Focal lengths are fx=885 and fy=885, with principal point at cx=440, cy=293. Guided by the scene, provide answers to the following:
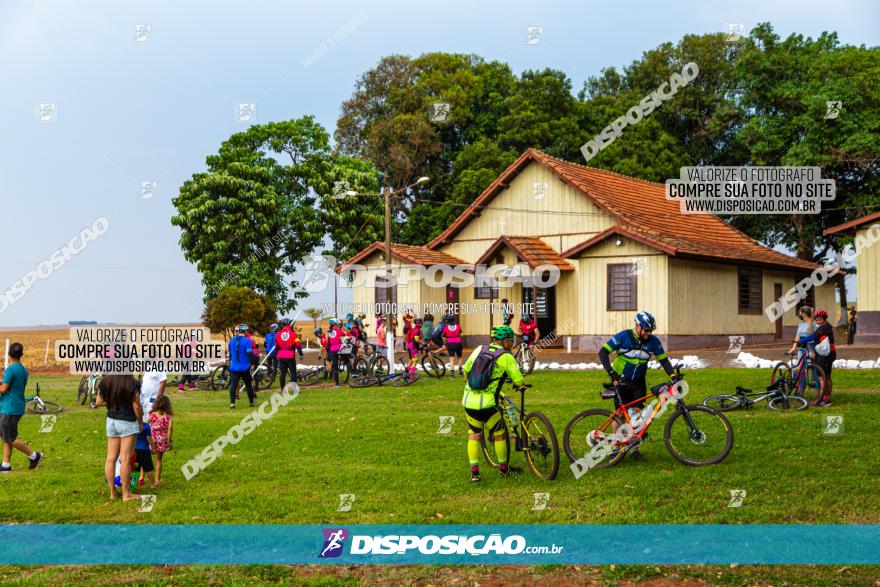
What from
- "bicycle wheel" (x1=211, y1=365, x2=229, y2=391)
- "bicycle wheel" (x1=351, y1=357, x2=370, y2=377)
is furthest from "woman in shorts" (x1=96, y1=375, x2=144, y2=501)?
"bicycle wheel" (x1=211, y1=365, x2=229, y2=391)

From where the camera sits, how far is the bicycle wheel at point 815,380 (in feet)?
51.5

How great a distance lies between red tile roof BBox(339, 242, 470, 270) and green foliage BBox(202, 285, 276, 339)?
4571 mm

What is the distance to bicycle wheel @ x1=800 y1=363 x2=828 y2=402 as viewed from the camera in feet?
51.5

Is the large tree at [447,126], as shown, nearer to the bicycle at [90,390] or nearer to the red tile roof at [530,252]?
the red tile roof at [530,252]

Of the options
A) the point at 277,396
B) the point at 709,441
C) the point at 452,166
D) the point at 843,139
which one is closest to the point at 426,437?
the point at 709,441

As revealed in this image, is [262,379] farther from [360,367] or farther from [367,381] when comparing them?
[367,381]

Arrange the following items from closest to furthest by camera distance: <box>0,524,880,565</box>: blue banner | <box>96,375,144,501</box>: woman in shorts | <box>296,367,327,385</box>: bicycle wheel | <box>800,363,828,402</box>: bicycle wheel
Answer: <box>0,524,880,565</box>: blue banner < <box>96,375,144,501</box>: woman in shorts < <box>800,363,828,402</box>: bicycle wheel < <box>296,367,327,385</box>: bicycle wheel

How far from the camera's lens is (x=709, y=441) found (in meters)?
10.9

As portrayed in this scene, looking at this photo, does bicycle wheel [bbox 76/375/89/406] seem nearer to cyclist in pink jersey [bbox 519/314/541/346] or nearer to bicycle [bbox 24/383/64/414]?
bicycle [bbox 24/383/64/414]

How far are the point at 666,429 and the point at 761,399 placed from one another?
18.1 feet

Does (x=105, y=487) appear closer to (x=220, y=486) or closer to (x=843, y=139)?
(x=220, y=486)

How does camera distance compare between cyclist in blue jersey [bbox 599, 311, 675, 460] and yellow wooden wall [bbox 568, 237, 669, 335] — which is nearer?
cyclist in blue jersey [bbox 599, 311, 675, 460]

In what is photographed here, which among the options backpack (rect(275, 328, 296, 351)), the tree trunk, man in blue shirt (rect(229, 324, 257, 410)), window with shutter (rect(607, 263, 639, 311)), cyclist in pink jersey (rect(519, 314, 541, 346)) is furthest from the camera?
the tree trunk

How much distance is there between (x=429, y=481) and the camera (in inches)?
417
